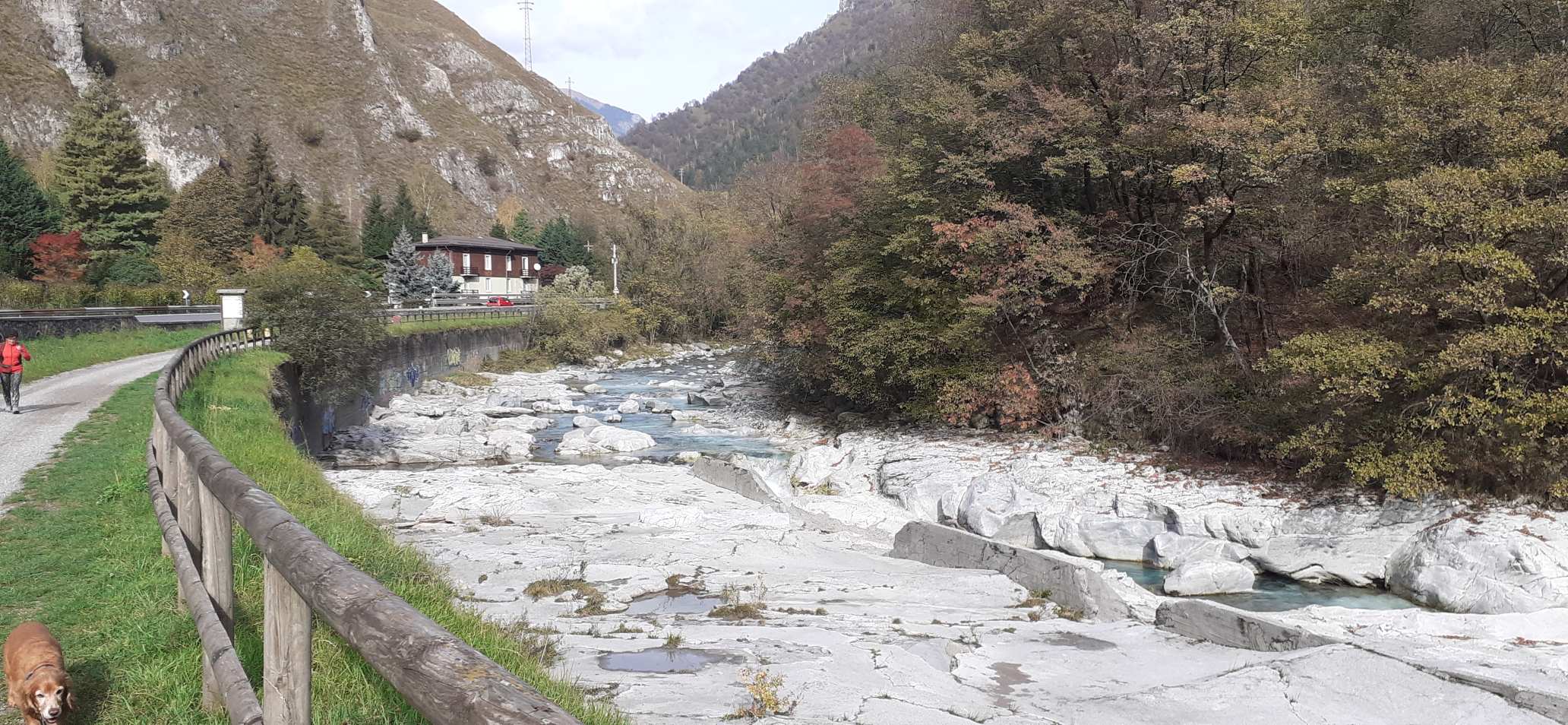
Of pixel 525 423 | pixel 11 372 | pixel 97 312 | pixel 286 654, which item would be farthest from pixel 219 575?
pixel 97 312

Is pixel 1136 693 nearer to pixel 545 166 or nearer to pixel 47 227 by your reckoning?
pixel 47 227

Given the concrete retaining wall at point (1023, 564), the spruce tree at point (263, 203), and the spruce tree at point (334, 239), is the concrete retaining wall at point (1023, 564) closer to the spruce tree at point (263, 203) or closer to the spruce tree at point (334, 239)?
the spruce tree at point (334, 239)

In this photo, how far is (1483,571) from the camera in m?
14.1

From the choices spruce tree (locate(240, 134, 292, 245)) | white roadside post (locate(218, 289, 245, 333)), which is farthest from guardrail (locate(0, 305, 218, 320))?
spruce tree (locate(240, 134, 292, 245))

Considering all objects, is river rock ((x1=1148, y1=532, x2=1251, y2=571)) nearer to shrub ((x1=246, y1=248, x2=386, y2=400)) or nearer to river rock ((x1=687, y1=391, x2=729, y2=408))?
shrub ((x1=246, y1=248, x2=386, y2=400))

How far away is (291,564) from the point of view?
9.68 ft

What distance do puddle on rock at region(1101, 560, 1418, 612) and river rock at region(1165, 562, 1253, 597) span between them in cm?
10

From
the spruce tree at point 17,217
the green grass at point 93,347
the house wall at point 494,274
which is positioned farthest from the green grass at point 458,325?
the house wall at point 494,274

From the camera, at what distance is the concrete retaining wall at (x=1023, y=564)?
40.1 ft

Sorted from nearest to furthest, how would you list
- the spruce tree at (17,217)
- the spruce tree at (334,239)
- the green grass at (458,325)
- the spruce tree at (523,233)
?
the green grass at (458,325) < the spruce tree at (17,217) < the spruce tree at (334,239) < the spruce tree at (523,233)

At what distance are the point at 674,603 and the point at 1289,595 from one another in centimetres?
997

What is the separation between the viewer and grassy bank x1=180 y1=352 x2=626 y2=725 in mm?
4074

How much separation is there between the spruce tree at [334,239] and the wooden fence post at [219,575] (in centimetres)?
6925

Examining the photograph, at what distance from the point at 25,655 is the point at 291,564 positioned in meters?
2.25
